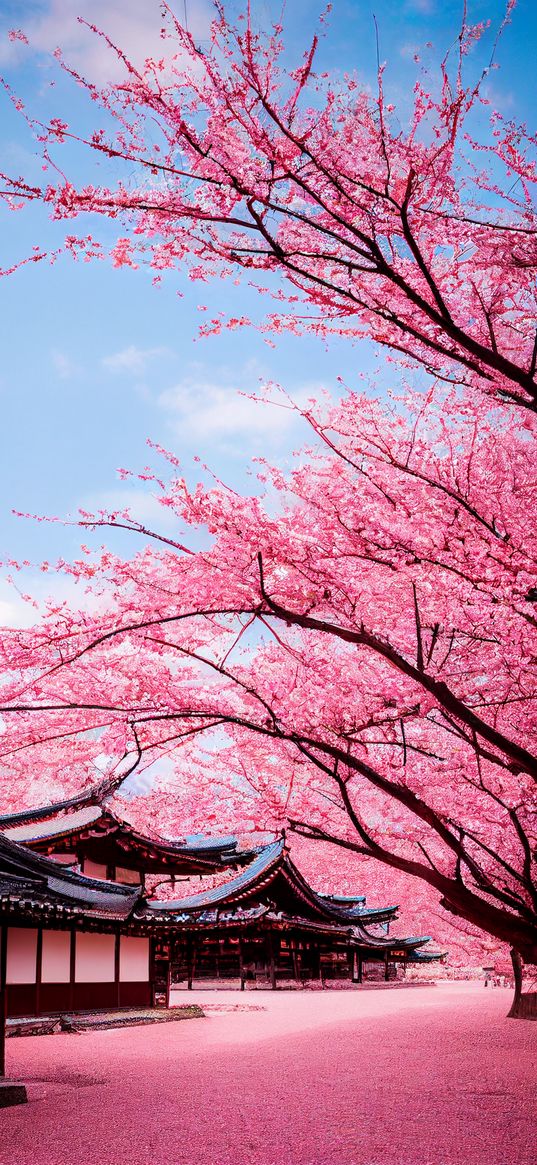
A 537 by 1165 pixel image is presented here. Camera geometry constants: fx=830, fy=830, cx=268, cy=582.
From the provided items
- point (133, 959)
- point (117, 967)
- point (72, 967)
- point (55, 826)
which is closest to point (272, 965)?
point (133, 959)

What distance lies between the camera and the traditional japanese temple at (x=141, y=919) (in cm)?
1599

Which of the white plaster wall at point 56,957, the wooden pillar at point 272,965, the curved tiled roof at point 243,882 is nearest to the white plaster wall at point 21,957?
the white plaster wall at point 56,957

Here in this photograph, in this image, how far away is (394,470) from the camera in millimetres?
6516

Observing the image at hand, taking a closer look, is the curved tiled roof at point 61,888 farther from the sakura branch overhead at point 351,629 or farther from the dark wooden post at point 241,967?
the dark wooden post at point 241,967

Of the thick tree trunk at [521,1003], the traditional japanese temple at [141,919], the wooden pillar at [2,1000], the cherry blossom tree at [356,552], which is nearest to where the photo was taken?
the cherry blossom tree at [356,552]

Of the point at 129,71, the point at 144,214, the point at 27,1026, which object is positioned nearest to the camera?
the point at 129,71

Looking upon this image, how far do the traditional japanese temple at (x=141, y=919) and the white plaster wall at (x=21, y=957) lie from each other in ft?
0.07

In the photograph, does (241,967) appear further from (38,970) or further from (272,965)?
(38,970)

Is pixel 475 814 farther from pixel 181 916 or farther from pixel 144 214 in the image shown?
pixel 181 916

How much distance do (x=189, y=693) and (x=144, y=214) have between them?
387cm

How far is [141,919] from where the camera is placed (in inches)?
717

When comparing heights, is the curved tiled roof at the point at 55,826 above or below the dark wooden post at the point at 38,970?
above

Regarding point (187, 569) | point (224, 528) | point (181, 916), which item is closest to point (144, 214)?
point (224, 528)

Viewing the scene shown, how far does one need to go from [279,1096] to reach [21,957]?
29.5 ft
